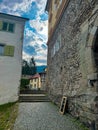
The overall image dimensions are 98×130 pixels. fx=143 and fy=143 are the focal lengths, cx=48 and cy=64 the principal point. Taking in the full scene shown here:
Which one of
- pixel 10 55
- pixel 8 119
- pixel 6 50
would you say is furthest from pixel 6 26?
pixel 8 119

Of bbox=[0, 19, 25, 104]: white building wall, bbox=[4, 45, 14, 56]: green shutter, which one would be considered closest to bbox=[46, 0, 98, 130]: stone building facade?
bbox=[0, 19, 25, 104]: white building wall

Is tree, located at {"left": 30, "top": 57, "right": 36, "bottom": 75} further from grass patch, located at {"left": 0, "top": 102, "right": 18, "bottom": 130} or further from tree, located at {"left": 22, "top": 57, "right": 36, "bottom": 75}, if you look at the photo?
grass patch, located at {"left": 0, "top": 102, "right": 18, "bottom": 130}

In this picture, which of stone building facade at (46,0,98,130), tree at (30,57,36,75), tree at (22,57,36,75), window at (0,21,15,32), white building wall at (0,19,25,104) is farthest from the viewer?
tree at (30,57,36,75)

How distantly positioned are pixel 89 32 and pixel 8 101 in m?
8.78

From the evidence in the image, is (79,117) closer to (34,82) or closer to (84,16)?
(84,16)

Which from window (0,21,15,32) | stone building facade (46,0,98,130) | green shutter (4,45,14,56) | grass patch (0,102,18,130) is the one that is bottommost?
grass patch (0,102,18,130)

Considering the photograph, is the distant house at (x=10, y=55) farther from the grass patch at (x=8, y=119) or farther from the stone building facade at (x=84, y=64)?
the stone building facade at (x=84, y=64)

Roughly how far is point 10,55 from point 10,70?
1.26 m

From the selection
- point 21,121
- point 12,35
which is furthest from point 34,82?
point 21,121

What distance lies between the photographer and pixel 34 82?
3819 centimetres

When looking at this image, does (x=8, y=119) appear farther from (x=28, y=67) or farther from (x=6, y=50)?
(x=28, y=67)

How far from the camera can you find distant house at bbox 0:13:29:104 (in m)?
11.3

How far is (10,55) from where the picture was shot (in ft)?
38.8

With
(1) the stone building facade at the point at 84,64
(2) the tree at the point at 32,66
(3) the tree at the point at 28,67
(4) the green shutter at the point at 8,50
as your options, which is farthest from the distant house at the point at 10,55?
(2) the tree at the point at 32,66
